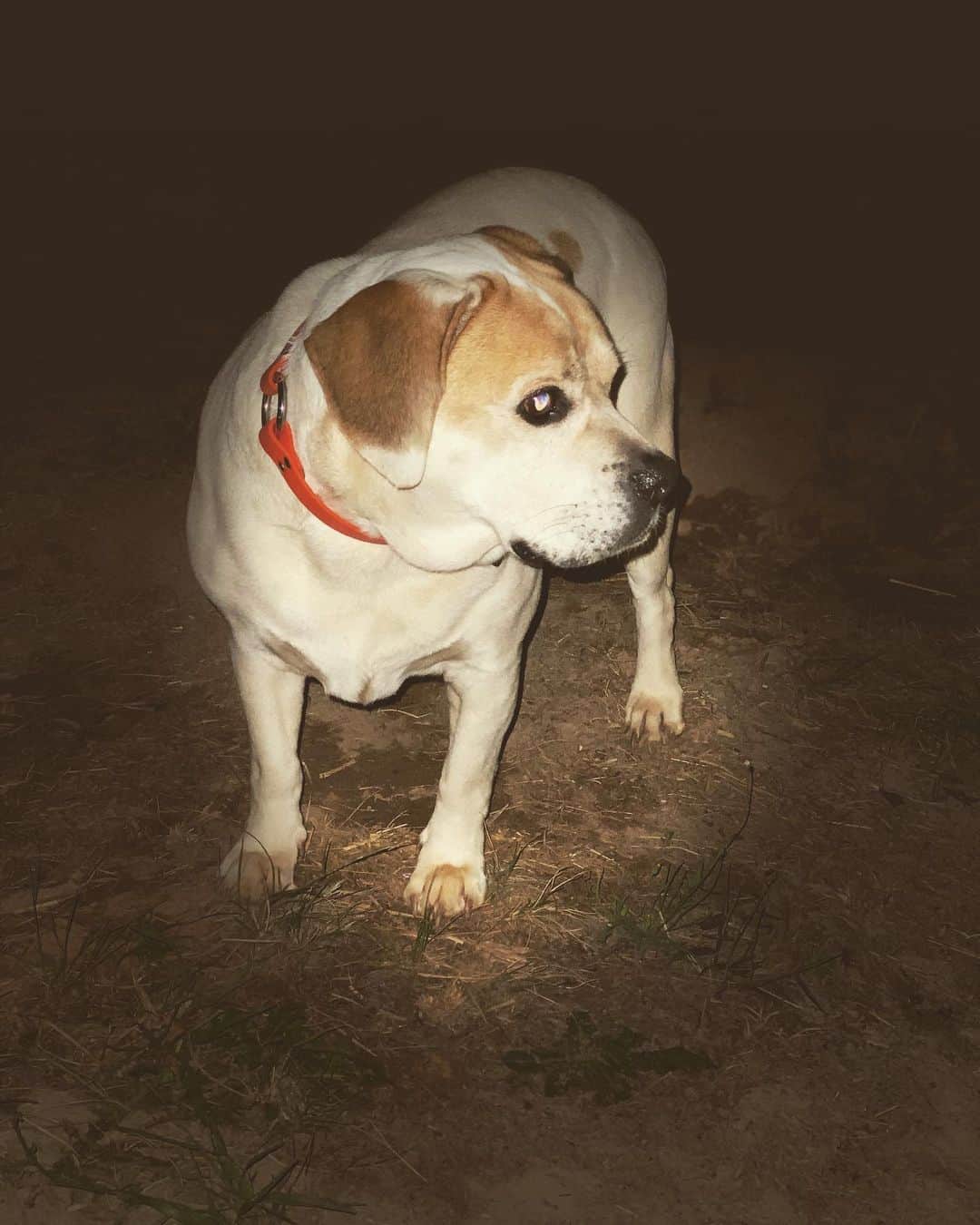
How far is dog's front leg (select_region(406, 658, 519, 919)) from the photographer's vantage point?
→ 10.5 ft

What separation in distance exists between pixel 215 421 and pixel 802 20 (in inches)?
559

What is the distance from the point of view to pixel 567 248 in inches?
139

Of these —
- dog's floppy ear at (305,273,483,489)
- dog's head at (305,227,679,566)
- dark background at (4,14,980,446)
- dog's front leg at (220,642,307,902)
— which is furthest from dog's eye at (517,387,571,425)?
dark background at (4,14,980,446)

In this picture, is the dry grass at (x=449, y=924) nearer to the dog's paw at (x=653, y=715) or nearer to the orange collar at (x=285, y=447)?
the dog's paw at (x=653, y=715)

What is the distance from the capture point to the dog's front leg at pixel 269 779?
316 cm

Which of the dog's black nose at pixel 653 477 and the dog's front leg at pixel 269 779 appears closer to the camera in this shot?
the dog's black nose at pixel 653 477

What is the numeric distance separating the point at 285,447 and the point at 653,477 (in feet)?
2.67

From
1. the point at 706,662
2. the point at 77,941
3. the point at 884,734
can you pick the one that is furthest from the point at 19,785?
the point at 884,734

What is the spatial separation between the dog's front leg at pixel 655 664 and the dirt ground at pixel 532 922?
4.1 inches

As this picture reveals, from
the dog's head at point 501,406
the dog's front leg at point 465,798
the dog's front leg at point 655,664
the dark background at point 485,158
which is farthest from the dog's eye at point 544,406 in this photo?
the dark background at point 485,158

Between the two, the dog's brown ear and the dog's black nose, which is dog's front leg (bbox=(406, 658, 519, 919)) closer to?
the dog's black nose

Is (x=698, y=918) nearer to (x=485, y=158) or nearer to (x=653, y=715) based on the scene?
(x=653, y=715)

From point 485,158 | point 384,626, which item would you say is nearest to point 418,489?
point 384,626

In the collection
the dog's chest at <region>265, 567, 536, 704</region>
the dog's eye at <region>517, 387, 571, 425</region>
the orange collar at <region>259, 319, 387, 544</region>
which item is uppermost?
the dog's eye at <region>517, 387, 571, 425</region>
